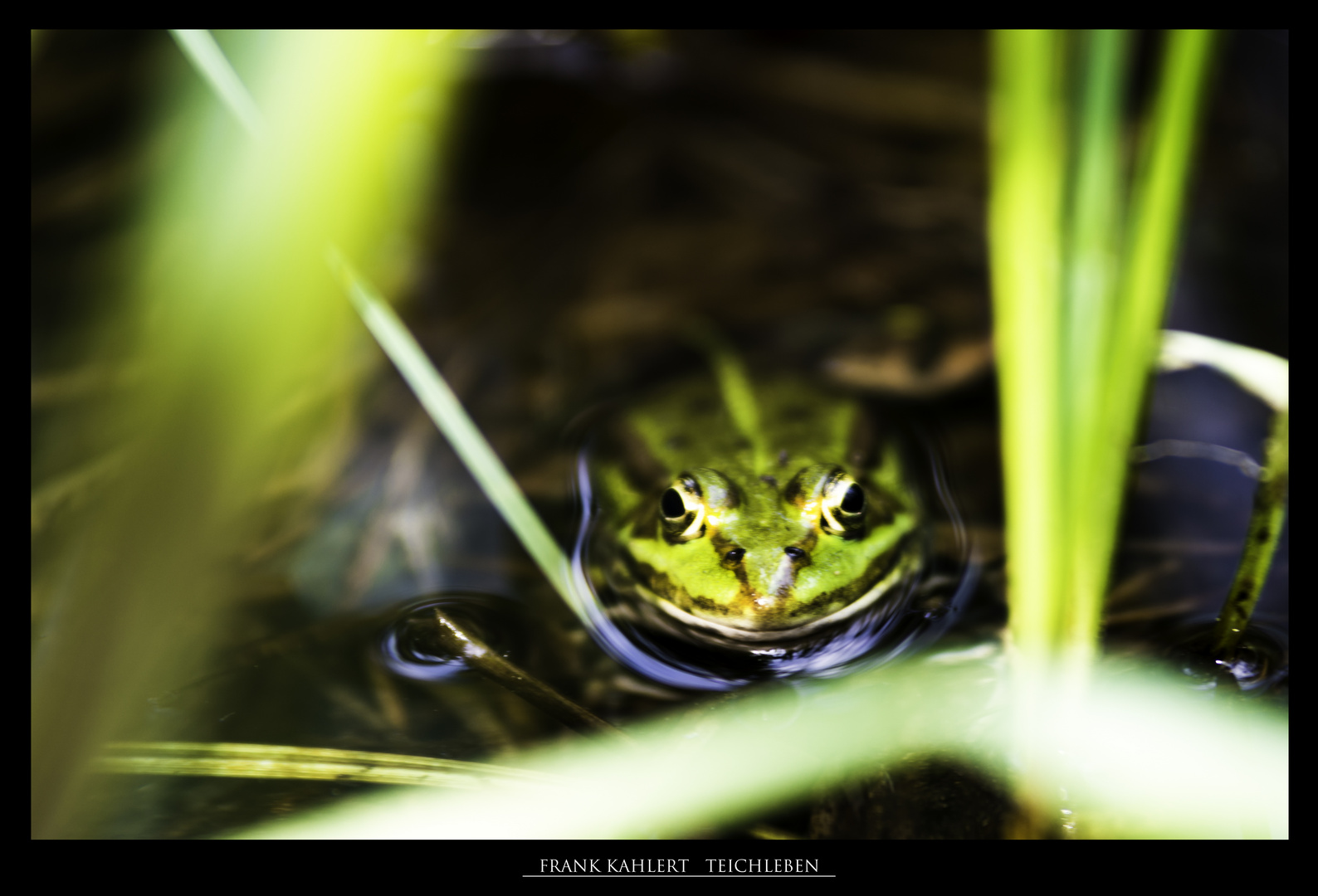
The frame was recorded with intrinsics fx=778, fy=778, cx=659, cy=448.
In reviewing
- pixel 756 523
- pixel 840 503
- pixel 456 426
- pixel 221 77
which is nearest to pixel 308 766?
pixel 456 426

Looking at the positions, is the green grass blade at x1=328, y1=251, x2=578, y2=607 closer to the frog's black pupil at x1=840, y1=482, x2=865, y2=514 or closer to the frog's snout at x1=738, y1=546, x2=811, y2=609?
the frog's snout at x1=738, y1=546, x2=811, y2=609

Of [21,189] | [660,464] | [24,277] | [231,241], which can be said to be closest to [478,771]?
A: [660,464]

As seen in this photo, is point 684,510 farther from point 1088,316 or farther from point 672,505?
point 1088,316

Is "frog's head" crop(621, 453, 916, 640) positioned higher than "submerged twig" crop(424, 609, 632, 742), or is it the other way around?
"frog's head" crop(621, 453, 916, 640)

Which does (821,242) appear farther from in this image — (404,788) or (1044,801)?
(404,788)

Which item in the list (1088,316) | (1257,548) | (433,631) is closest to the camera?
(1257,548)

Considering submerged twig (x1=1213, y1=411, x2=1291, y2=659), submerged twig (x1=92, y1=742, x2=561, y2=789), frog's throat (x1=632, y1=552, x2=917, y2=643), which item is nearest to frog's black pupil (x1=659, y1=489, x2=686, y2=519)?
frog's throat (x1=632, y1=552, x2=917, y2=643)

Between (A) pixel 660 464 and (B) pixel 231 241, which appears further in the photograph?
(A) pixel 660 464
